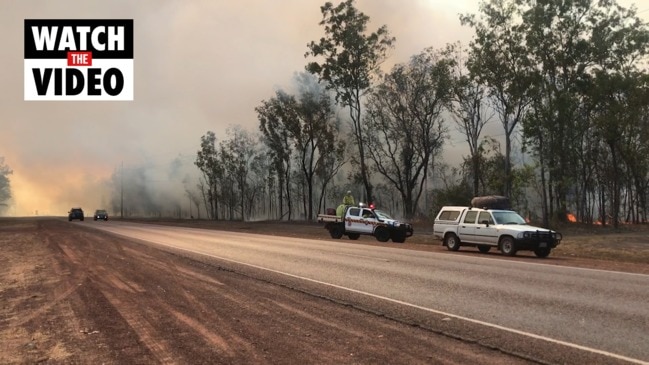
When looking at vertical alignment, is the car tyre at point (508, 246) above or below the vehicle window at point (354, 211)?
below

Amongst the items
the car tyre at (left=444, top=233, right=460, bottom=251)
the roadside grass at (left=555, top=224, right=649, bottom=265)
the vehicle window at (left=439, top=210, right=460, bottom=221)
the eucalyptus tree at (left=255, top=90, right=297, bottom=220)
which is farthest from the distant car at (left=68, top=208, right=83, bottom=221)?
the roadside grass at (left=555, top=224, right=649, bottom=265)

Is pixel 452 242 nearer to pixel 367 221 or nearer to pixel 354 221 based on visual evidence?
pixel 367 221

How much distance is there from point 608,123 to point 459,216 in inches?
1017

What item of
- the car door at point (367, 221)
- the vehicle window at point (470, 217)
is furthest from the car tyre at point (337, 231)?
the vehicle window at point (470, 217)

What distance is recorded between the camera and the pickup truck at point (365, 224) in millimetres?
27781

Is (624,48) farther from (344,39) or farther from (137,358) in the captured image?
(137,358)

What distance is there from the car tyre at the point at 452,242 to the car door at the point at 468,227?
0.82 ft

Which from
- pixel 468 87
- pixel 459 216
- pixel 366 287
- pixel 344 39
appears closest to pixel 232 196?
pixel 344 39

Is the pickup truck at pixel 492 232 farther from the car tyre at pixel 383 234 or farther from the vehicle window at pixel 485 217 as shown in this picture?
the car tyre at pixel 383 234

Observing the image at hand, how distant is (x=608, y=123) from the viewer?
1587 inches

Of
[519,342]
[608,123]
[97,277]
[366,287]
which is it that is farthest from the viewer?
[608,123]

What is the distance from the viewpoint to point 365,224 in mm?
28828

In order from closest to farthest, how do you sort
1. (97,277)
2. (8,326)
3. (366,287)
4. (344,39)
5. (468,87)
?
1. (8,326)
2. (366,287)
3. (97,277)
4. (468,87)
5. (344,39)

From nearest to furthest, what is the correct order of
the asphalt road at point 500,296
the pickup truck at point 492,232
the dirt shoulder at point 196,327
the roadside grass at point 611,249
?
the dirt shoulder at point 196,327
the asphalt road at point 500,296
the pickup truck at point 492,232
the roadside grass at point 611,249
